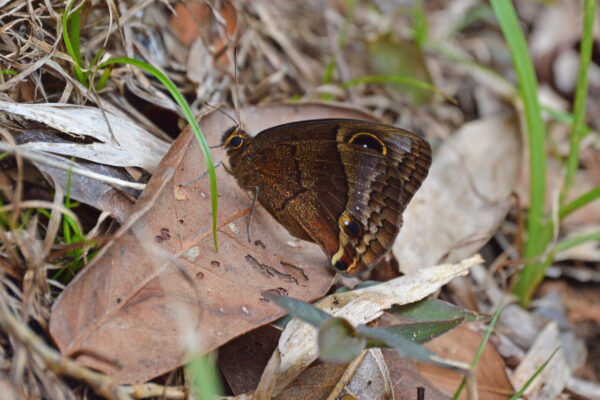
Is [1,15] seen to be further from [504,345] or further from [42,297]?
[504,345]

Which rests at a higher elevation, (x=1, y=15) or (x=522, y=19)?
(x=522, y=19)

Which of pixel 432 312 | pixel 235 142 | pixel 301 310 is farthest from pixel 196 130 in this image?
pixel 432 312

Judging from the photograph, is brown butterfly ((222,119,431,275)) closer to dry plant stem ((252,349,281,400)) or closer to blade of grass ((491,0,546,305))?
dry plant stem ((252,349,281,400))

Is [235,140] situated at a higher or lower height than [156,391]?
higher

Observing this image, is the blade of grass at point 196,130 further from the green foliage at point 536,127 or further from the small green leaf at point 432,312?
the green foliage at point 536,127

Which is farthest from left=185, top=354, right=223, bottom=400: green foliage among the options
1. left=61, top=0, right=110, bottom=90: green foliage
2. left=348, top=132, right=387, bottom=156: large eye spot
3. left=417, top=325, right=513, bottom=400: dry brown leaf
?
left=61, top=0, right=110, bottom=90: green foliage

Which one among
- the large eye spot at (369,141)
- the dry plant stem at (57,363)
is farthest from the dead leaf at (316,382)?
the large eye spot at (369,141)

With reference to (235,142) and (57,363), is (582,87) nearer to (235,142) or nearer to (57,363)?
(235,142)

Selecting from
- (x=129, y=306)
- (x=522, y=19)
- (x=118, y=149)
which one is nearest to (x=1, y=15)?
(x=118, y=149)
